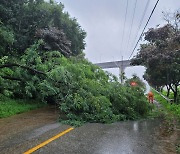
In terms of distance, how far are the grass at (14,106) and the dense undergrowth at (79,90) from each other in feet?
2.47

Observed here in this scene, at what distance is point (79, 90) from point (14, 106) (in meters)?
4.19

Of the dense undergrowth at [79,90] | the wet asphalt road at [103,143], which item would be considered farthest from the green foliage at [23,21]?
the wet asphalt road at [103,143]

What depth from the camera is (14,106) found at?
13.9 meters

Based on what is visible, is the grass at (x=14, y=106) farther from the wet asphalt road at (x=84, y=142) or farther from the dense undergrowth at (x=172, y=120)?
the dense undergrowth at (x=172, y=120)

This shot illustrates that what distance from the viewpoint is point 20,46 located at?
19969 mm

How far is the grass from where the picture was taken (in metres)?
12.4

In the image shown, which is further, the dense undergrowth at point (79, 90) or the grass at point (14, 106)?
the grass at point (14, 106)

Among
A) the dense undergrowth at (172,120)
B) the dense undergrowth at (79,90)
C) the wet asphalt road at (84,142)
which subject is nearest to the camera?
the wet asphalt road at (84,142)

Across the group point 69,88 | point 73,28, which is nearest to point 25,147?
point 69,88

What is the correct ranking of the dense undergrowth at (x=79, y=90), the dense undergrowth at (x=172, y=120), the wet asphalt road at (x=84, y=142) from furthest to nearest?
the dense undergrowth at (x=79, y=90)
the dense undergrowth at (x=172, y=120)
the wet asphalt road at (x=84, y=142)

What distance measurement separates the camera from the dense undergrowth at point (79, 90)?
435 inches

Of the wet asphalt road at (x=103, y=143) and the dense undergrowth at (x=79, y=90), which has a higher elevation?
the dense undergrowth at (x=79, y=90)

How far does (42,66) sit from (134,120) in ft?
16.9

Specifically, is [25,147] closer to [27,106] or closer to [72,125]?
[72,125]
